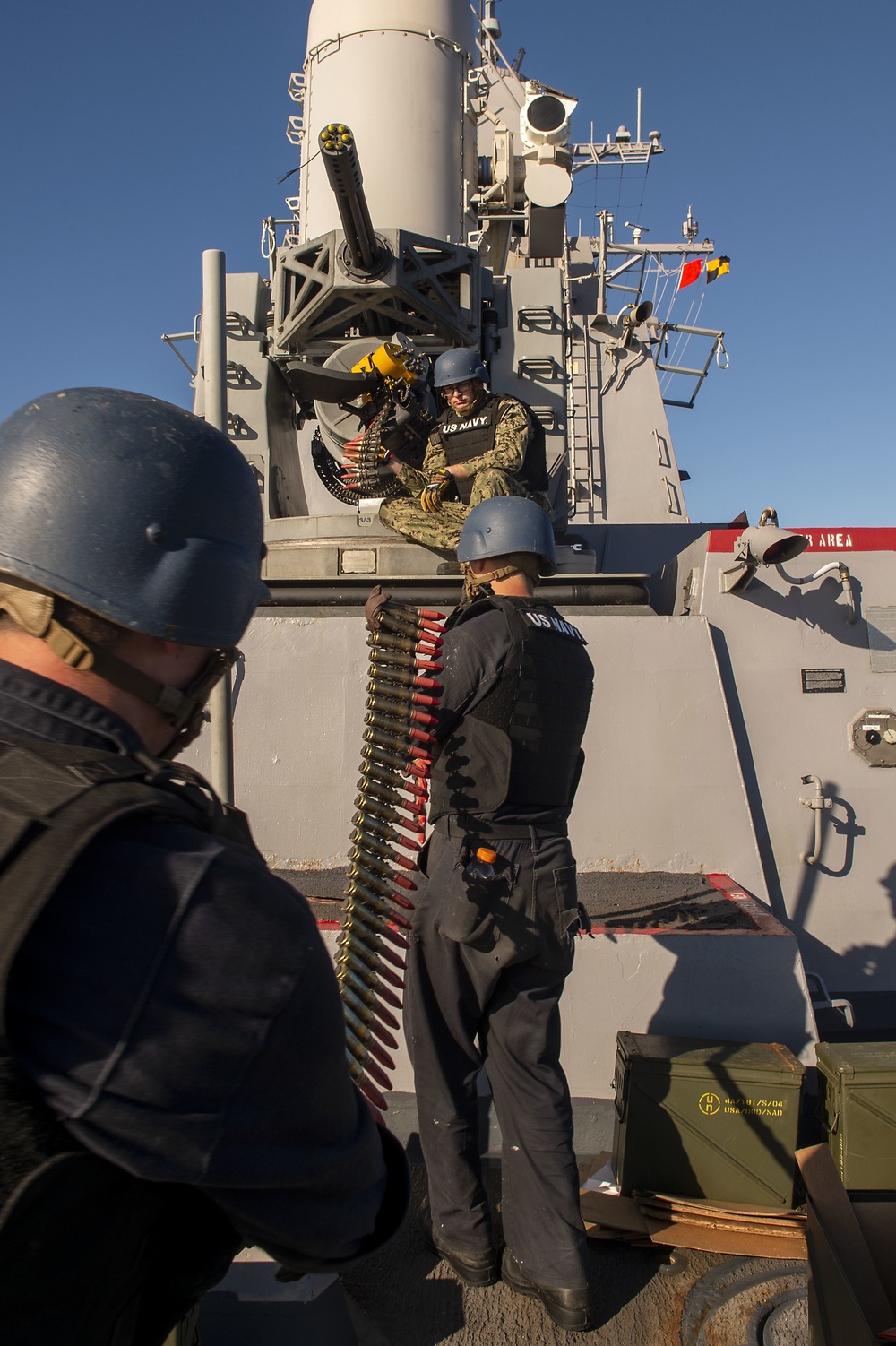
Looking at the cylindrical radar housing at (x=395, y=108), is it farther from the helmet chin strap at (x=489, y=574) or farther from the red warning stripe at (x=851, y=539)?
the helmet chin strap at (x=489, y=574)

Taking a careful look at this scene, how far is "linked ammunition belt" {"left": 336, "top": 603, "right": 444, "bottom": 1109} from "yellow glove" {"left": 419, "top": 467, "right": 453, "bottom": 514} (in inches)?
103

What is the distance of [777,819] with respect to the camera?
4.45 m

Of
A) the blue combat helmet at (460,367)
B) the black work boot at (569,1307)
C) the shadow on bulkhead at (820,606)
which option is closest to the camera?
the black work boot at (569,1307)

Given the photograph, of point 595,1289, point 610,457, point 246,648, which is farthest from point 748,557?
point 610,457

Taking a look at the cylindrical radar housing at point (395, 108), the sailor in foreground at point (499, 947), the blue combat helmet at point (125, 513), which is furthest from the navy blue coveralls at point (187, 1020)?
the cylindrical radar housing at point (395, 108)

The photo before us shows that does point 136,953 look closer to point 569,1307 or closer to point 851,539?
point 569,1307

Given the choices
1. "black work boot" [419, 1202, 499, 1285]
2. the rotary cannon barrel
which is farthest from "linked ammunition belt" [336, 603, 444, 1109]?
the rotary cannon barrel

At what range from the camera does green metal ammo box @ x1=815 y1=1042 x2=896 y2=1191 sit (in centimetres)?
271

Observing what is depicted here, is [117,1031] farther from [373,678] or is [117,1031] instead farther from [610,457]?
[610,457]

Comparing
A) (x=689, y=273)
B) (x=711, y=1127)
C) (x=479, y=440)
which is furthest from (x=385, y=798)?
(x=689, y=273)

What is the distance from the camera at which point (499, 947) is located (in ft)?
7.91

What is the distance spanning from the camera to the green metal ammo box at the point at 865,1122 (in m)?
2.71

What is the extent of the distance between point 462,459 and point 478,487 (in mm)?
409

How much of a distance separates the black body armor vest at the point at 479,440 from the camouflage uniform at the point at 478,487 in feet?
0.11
